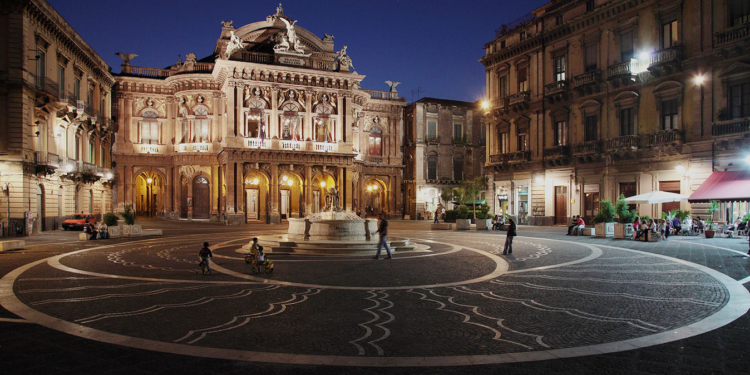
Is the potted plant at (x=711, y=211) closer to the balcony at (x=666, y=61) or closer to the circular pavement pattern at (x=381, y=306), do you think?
the balcony at (x=666, y=61)

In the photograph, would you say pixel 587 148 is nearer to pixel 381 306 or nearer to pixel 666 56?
pixel 666 56

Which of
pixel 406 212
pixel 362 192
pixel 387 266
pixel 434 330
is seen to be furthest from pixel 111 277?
pixel 406 212

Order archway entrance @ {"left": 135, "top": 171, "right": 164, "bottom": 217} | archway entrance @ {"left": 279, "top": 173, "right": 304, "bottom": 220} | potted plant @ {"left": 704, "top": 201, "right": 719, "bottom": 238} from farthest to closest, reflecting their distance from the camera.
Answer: archway entrance @ {"left": 135, "top": 171, "right": 164, "bottom": 217} < archway entrance @ {"left": 279, "top": 173, "right": 304, "bottom": 220} < potted plant @ {"left": 704, "top": 201, "right": 719, "bottom": 238}

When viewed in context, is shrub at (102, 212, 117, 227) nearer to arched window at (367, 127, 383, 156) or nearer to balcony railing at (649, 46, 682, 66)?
arched window at (367, 127, 383, 156)

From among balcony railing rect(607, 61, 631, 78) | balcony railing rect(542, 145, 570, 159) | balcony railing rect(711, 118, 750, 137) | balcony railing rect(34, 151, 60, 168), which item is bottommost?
balcony railing rect(34, 151, 60, 168)

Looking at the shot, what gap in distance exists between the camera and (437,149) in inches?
2216

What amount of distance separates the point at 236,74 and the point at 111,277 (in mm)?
32975

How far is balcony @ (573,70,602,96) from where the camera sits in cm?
3353

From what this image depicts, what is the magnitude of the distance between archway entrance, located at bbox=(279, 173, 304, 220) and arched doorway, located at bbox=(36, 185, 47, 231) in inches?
739

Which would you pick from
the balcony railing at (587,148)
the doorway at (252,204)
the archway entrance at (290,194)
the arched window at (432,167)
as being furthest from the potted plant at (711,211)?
the doorway at (252,204)

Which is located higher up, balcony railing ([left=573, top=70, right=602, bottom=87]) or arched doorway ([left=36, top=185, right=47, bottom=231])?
balcony railing ([left=573, top=70, right=602, bottom=87])

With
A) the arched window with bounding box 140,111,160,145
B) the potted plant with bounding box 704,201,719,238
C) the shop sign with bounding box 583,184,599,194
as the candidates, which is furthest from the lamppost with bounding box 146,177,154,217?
the potted plant with bounding box 704,201,719,238

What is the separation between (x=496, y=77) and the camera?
139 feet

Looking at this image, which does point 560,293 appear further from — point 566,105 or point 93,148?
point 93,148
